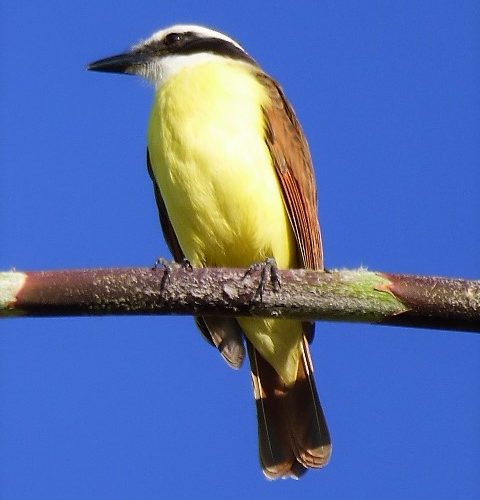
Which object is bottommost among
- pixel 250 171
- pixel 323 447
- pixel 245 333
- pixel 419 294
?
pixel 419 294

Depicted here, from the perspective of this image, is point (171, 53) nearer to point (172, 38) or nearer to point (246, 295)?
point (172, 38)

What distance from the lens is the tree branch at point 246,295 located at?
9.06 feet

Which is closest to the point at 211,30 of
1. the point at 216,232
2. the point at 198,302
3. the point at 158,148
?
the point at 158,148

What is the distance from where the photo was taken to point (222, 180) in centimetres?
476

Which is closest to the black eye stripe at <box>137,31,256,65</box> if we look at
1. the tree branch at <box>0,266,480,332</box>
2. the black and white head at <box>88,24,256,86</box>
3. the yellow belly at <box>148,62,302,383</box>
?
the black and white head at <box>88,24,256,86</box>

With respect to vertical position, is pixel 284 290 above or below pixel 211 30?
below

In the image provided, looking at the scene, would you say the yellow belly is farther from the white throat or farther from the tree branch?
the tree branch

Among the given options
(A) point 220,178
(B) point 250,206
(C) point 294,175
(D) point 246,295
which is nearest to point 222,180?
(A) point 220,178

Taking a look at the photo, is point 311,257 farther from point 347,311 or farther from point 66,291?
point 66,291

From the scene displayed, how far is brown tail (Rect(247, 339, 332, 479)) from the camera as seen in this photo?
498 centimetres

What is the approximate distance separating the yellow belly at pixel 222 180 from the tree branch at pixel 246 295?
5.80 ft

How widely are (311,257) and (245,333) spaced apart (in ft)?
1.95

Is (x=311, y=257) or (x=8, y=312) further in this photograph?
(x=311, y=257)

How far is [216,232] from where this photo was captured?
4.86 metres
